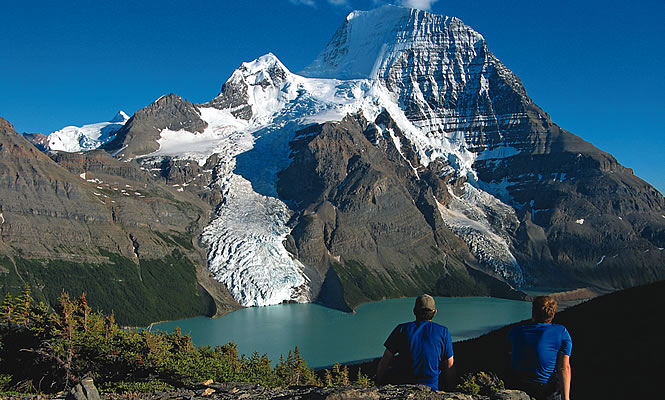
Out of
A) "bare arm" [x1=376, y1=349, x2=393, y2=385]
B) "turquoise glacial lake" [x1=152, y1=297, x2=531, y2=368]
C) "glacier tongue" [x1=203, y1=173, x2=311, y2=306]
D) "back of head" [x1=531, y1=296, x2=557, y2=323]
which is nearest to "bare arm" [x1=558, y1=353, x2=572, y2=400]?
"back of head" [x1=531, y1=296, x2=557, y2=323]

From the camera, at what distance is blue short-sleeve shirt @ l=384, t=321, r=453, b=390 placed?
34.1 feet

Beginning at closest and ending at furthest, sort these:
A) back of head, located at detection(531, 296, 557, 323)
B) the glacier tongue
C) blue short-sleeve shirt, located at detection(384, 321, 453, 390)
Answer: back of head, located at detection(531, 296, 557, 323) < blue short-sleeve shirt, located at detection(384, 321, 453, 390) < the glacier tongue

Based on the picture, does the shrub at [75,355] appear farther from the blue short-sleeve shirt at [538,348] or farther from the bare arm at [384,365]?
the blue short-sleeve shirt at [538,348]

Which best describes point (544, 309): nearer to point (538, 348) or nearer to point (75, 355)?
point (538, 348)

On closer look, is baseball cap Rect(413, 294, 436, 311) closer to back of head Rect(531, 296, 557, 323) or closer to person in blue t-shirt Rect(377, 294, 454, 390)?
person in blue t-shirt Rect(377, 294, 454, 390)

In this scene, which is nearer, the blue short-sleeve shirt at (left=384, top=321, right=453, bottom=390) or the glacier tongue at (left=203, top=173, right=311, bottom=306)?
the blue short-sleeve shirt at (left=384, top=321, right=453, bottom=390)

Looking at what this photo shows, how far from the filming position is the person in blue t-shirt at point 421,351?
34.1 ft

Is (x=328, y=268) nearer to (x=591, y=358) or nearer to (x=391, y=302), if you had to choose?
(x=391, y=302)

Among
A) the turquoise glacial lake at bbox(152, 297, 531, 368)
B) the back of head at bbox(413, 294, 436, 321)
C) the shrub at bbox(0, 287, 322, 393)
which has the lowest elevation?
the turquoise glacial lake at bbox(152, 297, 531, 368)

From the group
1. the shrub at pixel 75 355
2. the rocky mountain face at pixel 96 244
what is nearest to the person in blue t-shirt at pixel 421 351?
the shrub at pixel 75 355

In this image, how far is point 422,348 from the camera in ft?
34.3

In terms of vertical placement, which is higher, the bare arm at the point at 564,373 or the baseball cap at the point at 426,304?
the baseball cap at the point at 426,304

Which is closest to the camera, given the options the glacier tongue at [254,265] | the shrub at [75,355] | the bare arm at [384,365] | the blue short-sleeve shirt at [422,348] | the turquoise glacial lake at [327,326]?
the blue short-sleeve shirt at [422,348]

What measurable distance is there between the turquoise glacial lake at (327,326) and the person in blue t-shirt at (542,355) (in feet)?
298
